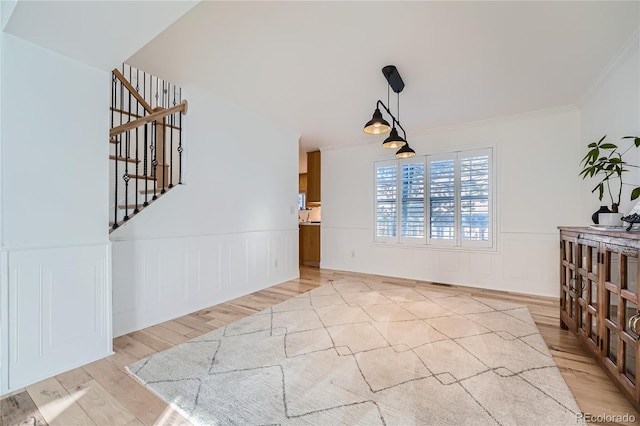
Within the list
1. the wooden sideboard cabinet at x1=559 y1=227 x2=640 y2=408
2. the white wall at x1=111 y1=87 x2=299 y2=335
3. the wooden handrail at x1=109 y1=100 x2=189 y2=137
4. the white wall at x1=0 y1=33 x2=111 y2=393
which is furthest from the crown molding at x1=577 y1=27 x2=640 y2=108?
the white wall at x1=0 y1=33 x2=111 y2=393

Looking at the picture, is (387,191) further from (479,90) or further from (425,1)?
(425,1)

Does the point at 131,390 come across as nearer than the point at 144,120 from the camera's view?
Yes

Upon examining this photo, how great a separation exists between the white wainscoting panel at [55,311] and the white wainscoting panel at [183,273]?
416 mm

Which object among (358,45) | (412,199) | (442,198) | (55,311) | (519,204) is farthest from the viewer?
(412,199)

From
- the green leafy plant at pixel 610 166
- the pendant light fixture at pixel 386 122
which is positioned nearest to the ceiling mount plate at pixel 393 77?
the pendant light fixture at pixel 386 122

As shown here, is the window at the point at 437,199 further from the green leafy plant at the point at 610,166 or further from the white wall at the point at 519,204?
the green leafy plant at the point at 610,166

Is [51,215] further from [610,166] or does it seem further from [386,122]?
[610,166]

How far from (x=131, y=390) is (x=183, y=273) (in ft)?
4.96

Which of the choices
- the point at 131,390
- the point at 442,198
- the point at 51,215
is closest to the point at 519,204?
the point at 442,198

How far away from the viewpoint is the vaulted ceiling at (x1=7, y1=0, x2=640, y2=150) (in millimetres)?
1805

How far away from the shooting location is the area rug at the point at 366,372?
154 cm

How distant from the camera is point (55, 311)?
1.93m

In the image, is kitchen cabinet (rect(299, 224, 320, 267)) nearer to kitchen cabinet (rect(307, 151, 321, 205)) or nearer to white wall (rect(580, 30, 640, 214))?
kitchen cabinet (rect(307, 151, 321, 205))

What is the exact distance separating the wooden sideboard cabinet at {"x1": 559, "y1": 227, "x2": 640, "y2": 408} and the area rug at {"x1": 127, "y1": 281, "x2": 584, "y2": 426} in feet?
1.06
